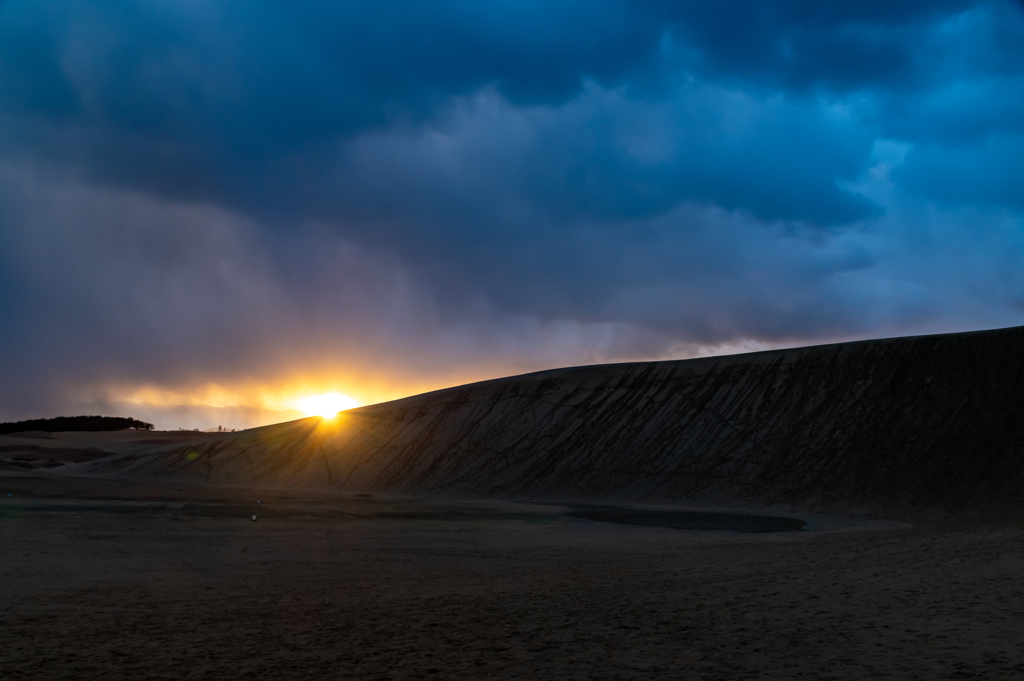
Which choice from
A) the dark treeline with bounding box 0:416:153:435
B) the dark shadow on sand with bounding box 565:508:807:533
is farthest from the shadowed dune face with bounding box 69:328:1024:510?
the dark treeline with bounding box 0:416:153:435

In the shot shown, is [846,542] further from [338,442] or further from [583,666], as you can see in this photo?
[338,442]

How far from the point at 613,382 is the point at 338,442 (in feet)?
62.0

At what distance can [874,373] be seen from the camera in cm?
3988

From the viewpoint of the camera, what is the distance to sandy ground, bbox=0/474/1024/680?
6.75 m

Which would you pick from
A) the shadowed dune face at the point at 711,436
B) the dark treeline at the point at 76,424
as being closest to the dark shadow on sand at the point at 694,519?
the shadowed dune face at the point at 711,436

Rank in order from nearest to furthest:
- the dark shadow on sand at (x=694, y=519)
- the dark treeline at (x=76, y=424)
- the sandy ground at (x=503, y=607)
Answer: the sandy ground at (x=503, y=607) → the dark shadow on sand at (x=694, y=519) → the dark treeline at (x=76, y=424)

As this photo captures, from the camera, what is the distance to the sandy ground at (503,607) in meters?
6.75

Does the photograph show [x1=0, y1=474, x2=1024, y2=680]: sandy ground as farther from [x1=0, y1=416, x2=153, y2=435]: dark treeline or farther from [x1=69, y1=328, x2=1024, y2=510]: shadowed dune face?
[x1=0, y1=416, x2=153, y2=435]: dark treeline

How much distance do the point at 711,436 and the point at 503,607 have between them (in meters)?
32.2

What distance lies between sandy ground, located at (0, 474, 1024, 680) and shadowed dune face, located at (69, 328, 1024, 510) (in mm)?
18179

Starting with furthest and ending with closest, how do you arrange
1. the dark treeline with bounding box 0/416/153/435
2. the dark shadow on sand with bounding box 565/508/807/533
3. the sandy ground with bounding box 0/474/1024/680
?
1. the dark treeline with bounding box 0/416/153/435
2. the dark shadow on sand with bounding box 565/508/807/533
3. the sandy ground with bounding box 0/474/1024/680

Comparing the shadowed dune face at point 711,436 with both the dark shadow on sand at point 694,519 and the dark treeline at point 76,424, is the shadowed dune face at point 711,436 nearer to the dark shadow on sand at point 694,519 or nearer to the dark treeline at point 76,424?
the dark shadow on sand at point 694,519

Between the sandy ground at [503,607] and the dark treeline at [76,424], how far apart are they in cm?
10257

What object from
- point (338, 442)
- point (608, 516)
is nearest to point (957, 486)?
point (608, 516)
